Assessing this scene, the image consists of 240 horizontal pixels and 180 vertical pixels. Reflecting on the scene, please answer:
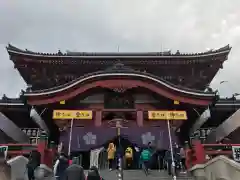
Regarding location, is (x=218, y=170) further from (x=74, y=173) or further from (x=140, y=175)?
(x=74, y=173)

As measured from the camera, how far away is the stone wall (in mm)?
11195

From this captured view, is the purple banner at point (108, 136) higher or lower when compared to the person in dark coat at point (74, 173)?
higher

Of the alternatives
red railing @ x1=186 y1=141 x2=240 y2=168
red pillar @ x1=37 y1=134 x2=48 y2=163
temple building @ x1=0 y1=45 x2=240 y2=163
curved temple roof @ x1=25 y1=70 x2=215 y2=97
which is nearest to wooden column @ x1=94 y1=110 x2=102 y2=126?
temple building @ x1=0 y1=45 x2=240 y2=163

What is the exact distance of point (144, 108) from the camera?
60.6ft

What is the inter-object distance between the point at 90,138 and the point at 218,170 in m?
7.24

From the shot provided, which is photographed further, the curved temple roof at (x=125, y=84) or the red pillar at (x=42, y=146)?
the curved temple roof at (x=125, y=84)

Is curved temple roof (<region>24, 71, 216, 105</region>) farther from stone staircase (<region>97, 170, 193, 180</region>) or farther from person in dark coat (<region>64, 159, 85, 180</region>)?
person in dark coat (<region>64, 159, 85, 180</region>)

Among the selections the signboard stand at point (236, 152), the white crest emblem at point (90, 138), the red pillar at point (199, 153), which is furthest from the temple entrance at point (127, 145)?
the signboard stand at point (236, 152)

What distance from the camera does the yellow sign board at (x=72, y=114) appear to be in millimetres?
17281

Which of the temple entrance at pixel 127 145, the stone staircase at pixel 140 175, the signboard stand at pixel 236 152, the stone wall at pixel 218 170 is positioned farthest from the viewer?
the temple entrance at pixel 127 145

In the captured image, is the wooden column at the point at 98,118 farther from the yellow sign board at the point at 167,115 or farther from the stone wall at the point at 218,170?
the stone wall at the point at 218,170

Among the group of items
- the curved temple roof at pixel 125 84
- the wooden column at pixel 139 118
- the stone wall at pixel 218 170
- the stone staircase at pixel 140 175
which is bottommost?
the stone staircase at pixel 140 175

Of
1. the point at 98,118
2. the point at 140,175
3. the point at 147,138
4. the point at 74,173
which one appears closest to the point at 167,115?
the point at 147,138

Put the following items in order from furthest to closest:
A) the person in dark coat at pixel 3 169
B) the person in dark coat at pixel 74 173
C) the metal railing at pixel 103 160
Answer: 1. the metal railing at pixel 103 160
2. the person in dark coat at pixel 3 169
3. the person in dark coat at pixel 74 173
